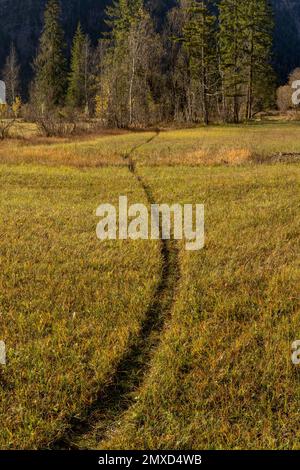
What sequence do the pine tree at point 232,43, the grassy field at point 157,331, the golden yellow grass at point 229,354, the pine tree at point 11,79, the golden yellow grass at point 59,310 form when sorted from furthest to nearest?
the pine tree at point 11,79 < the pine tree at point 232,43 < the golden yellow grass at point 59,310 < the grassy field at point 157,331 < the golden yellow grass at point 229,354

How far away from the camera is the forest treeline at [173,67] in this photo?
57594 mm

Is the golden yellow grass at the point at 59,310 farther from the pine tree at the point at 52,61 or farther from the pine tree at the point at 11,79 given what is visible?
the pine tree at the point at 52,61

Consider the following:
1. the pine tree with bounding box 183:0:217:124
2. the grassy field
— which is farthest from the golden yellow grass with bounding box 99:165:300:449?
Answer: the pine tree with bounding box 183:0:217:124

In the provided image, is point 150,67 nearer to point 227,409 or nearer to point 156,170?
point 156,170

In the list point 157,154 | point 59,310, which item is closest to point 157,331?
point 59,310

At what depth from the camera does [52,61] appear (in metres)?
81.1

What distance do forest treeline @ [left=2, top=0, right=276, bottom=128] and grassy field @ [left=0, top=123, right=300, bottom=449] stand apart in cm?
4309

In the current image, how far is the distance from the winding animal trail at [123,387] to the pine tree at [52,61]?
73.4 m

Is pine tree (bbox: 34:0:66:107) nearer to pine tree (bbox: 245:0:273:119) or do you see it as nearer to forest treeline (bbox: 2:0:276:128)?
forest treeline (bbox: 2:0:276:128)

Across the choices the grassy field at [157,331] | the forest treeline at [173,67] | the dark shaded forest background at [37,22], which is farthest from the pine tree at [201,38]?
the dark shaded forest background at [37,22]

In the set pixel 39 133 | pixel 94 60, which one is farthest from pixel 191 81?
pixel 39 133

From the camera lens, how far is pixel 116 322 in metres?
7.54

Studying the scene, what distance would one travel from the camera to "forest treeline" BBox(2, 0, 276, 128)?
57.6m

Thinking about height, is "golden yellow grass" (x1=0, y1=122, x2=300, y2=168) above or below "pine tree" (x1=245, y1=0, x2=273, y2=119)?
below
